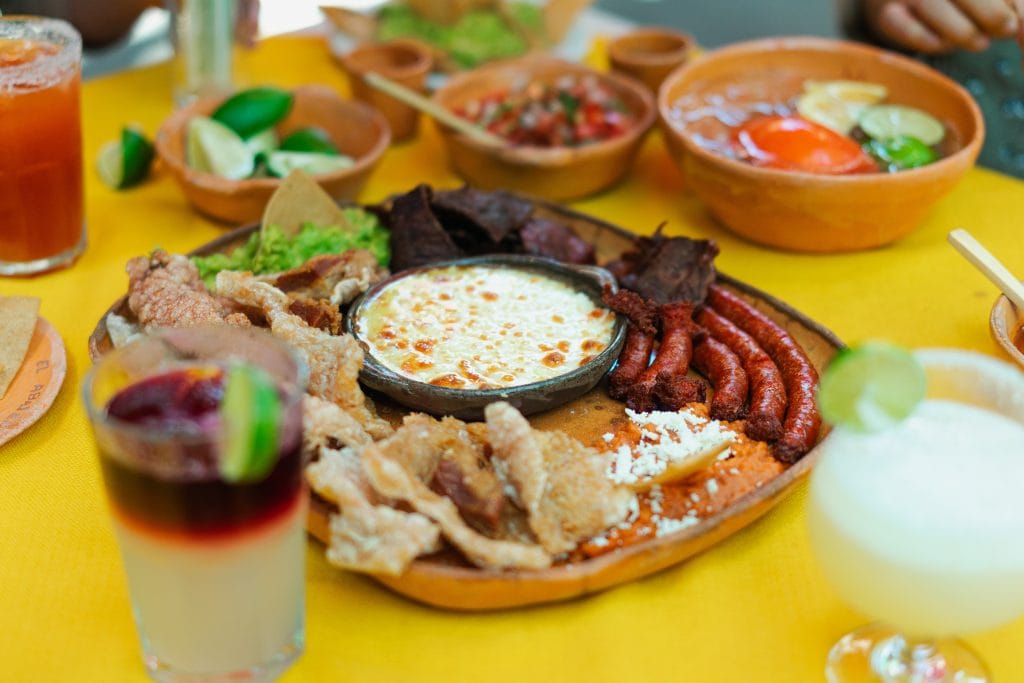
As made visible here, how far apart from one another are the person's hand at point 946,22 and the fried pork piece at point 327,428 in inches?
118

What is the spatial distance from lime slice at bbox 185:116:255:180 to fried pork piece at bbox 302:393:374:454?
1671 millimetres

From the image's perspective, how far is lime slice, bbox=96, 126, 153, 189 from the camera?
12.3 feet

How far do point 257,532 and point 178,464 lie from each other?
0.65 feet

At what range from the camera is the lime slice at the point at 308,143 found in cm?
375

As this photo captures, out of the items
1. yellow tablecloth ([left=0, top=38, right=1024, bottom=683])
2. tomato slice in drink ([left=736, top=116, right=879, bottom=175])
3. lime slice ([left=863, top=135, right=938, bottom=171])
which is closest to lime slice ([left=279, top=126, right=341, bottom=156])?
yellow tablecloth ([left=0, top=38, right=1024, bottom=683])

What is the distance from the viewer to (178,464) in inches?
59.9

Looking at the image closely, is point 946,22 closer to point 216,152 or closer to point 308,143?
point 308,143

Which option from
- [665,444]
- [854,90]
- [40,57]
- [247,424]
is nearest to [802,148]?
[854,90]

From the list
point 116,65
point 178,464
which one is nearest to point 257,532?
point 178,464

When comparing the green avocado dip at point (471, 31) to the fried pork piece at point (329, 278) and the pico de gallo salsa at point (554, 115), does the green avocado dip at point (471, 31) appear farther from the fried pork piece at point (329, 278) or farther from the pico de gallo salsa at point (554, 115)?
the fried pork piece at point (329, 278)

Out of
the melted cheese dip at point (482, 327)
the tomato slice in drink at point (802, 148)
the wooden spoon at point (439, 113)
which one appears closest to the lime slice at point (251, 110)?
the wooden spoon at point (439, 113)

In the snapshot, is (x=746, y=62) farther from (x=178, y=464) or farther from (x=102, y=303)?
(x=178, y=464)

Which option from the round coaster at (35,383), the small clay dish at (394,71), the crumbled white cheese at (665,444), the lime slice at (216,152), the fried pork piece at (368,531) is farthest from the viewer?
the small clay dish at (394,71)

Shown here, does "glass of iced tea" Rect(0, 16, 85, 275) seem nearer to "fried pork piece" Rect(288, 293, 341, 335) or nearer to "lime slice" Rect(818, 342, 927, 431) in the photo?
"fried pork piece" Rect(288, 293, 341, 335)
